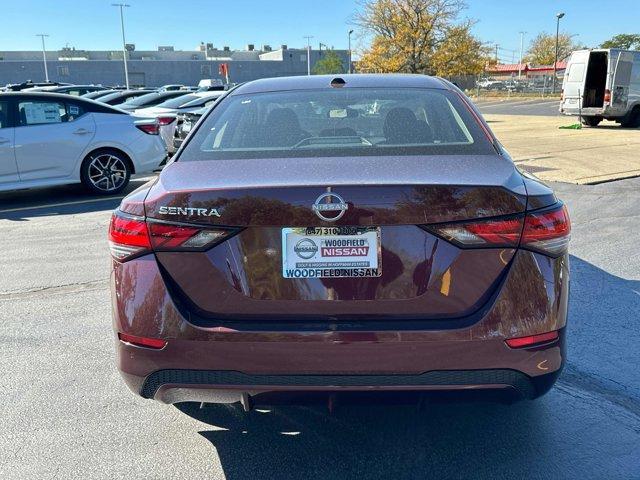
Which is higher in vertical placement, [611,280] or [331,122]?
[331,122]

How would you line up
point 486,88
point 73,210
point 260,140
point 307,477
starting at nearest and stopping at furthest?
point 307,477
point 260,140
point 73,210
point 486,88

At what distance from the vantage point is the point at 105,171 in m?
9.12

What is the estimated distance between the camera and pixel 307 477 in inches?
102

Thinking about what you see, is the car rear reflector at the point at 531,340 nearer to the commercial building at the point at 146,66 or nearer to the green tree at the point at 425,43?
the green tree at the point at 425,43

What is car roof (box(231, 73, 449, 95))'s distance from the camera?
3441 millimetres

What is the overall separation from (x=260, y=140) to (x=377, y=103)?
0.79m

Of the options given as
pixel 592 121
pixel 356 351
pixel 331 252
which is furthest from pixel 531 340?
pixel 592 121

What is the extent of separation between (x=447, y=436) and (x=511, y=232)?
1174mm

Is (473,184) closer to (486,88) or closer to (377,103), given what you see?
(377,103)

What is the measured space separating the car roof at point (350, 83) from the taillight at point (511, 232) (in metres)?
1.44

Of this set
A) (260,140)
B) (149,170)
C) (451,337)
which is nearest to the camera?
(451,337)

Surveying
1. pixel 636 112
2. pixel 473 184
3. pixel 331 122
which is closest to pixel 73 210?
pixel 331 122

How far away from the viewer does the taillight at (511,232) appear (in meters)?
2.18

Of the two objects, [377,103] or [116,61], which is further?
[116,61]
